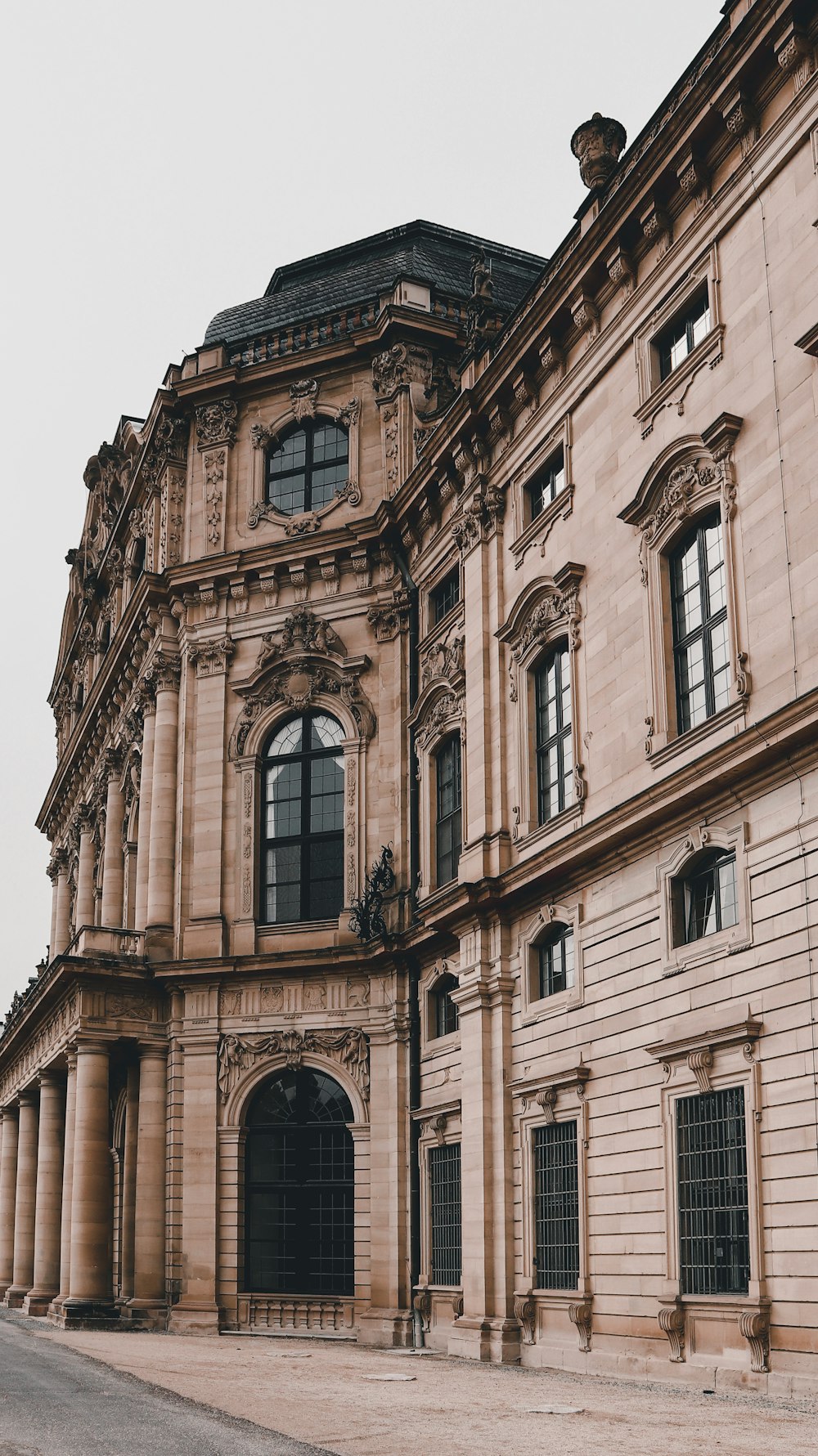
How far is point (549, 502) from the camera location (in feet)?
98.6

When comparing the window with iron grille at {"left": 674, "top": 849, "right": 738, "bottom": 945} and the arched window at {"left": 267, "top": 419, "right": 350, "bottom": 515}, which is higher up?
the arched window at {"left": 267, "top": 419, "right": 350, "bottom": 515}

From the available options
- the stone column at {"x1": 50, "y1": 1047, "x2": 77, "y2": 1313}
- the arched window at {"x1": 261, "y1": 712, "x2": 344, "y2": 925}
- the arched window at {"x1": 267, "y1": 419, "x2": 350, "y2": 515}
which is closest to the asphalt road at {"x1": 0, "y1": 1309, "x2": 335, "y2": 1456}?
the arched window at {"x1": 261, "y1": 712, "x2": 344, "y2": 925}

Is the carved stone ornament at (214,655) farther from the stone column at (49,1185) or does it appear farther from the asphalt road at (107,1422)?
the asphalt road at (107,1422)

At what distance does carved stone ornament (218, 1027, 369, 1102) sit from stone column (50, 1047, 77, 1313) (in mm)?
4036

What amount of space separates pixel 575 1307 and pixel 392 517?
17970 millimetres

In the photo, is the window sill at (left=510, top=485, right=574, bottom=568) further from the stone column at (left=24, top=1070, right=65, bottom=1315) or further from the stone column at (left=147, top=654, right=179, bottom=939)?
the stone column at (left=24, top=1070, right=65, bottom=1315)

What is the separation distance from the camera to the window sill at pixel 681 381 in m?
24.0

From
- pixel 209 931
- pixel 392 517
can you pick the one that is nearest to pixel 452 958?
pixel 209 931

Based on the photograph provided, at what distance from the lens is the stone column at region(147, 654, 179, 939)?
37.9m

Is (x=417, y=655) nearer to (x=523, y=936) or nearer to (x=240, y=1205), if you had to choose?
(x=523, y=936)

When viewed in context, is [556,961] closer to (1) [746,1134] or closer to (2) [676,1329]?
(2) [676,1329]

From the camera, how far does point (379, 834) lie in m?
35.9

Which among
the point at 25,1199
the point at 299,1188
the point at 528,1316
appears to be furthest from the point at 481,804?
the point at 25,1199

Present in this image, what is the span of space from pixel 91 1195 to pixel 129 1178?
2.19 meters
